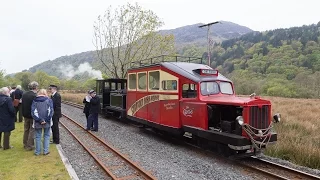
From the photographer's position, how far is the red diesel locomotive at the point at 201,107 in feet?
24.1

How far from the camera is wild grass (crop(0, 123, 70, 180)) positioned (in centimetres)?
616

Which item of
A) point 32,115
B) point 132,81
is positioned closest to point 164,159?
point 32,115

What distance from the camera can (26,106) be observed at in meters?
8.04

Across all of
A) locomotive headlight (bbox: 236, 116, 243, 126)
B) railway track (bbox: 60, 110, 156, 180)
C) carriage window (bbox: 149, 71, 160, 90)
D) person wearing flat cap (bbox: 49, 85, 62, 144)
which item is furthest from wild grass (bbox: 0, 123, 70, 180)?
locomotive headlight (bbox: 236, 116, 243, 126)

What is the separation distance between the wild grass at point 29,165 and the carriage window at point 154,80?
13.9ft

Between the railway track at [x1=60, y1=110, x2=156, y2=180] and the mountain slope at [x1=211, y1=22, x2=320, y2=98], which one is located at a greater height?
the mountain slope at [x1=211, y1=22, x2=320, y2=98]

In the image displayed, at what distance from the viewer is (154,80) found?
1093cm

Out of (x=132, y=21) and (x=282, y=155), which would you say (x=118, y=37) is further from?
(x=282, y=155)

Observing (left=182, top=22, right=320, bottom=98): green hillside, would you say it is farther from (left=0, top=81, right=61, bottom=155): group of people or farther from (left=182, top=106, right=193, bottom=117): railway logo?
(left=0, top=81, right=61, bottom=155): group of people

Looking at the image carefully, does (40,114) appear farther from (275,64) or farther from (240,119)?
(275,64)

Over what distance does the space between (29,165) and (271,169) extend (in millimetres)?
6140

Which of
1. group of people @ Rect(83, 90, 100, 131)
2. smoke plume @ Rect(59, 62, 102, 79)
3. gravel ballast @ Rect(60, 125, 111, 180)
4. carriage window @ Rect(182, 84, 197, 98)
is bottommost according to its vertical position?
gravel ballast @ Rect(60, 125, 111, 180)

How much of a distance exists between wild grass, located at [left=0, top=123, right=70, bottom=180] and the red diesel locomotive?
3967 mm

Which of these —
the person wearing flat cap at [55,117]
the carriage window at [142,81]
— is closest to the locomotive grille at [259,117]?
the carriage window at [142,81]
